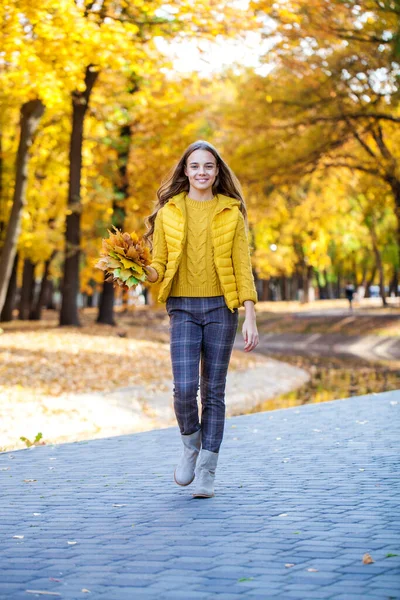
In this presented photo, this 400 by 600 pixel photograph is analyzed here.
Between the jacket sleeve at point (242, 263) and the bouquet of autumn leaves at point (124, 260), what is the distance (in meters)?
0.59

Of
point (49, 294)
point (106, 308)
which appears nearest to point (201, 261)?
point (106, 308)

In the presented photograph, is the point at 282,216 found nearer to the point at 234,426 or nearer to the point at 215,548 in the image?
the point at 234,426

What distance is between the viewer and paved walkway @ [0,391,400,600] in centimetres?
415

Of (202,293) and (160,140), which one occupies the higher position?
(160,140)

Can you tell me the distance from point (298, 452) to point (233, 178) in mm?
2839

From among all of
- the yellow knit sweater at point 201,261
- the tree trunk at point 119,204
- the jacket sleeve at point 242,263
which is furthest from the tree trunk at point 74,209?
the jacket sleeve at point 242,263

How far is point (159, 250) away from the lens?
21.1 feet

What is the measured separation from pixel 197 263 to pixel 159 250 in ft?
0.89

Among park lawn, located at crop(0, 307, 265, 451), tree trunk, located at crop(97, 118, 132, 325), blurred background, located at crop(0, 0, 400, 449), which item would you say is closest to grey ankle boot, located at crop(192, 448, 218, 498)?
park lawn, located at crop(0, 307, 265, 451)

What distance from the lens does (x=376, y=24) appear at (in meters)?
23.3

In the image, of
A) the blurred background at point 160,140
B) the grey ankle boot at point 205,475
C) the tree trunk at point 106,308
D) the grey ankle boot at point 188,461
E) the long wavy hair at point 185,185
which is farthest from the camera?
the tree trunk at point 106,308

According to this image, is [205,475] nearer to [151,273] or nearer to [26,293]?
[151,273]

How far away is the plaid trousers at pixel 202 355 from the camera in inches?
247

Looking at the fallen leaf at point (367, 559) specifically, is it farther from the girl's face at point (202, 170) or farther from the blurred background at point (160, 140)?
the blurred background at point (160, 140)
